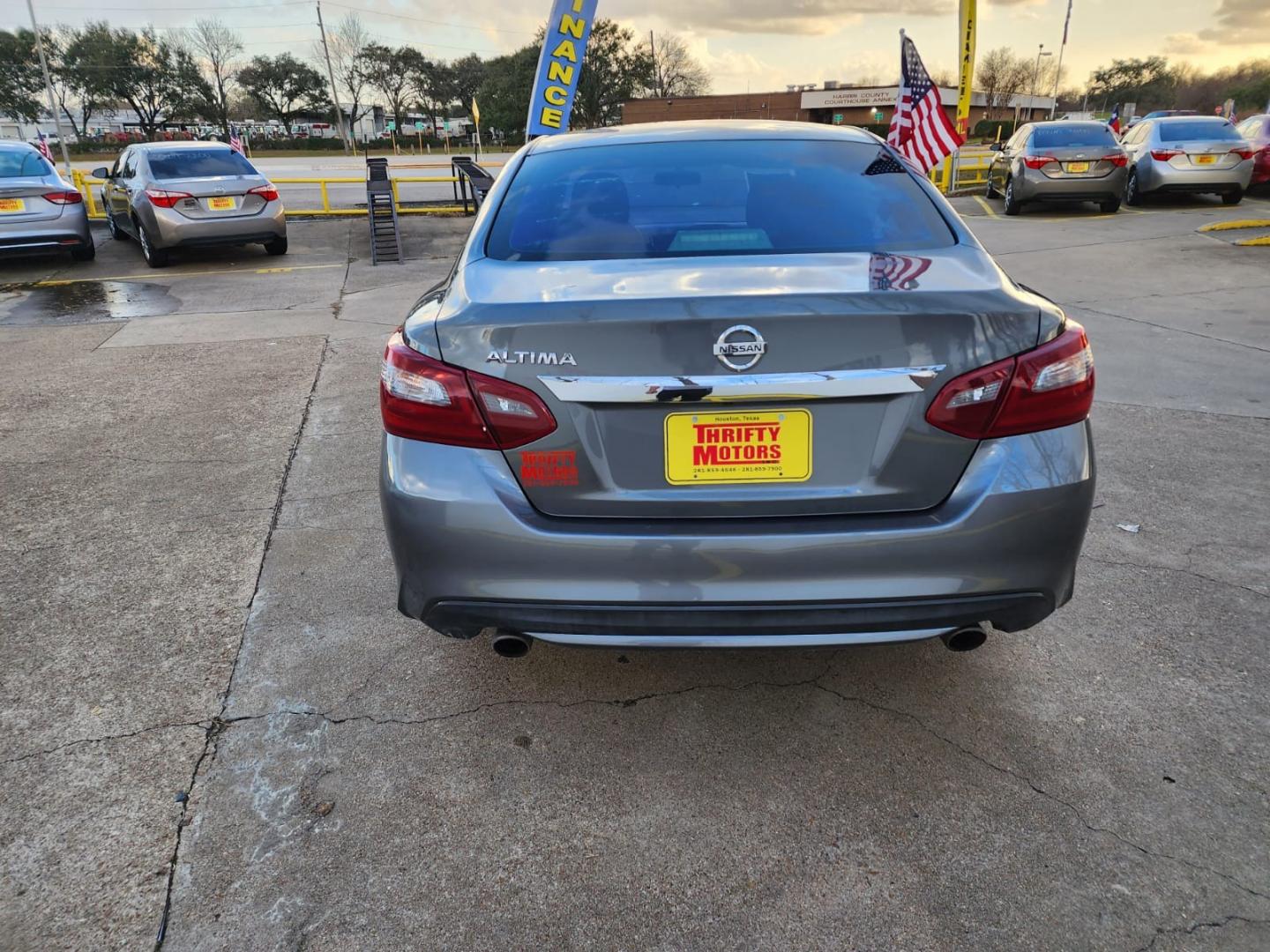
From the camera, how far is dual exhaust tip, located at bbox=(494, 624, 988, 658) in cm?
216

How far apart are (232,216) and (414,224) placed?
15.4 ft

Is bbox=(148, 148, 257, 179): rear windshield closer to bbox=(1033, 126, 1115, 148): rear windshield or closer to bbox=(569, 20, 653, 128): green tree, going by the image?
bbox=(1033, 126, 1115, 148): rear windshield

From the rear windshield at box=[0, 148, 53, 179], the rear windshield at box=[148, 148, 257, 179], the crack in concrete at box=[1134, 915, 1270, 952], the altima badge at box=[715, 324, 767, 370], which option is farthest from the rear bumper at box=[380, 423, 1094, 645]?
the rear windshield at box=[0, 148, 53, 179]

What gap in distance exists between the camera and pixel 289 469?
4641 mm

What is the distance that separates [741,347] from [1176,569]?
249cm

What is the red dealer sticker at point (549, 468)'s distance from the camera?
2062mm

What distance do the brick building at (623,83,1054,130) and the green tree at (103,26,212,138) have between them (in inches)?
1411

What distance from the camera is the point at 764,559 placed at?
2.04 m

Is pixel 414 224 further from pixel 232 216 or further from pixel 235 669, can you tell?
pixel 235 669

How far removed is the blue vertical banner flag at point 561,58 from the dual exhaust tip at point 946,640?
1137 centimetres

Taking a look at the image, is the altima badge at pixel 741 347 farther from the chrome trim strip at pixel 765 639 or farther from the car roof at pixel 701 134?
the car roof at pixel 701 134

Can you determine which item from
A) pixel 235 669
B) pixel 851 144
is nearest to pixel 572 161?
pixel 851 144

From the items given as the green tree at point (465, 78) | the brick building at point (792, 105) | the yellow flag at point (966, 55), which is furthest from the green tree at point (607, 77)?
the yellow flag at point (966, 55)

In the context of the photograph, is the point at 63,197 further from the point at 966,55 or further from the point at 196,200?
the point at 966,55
